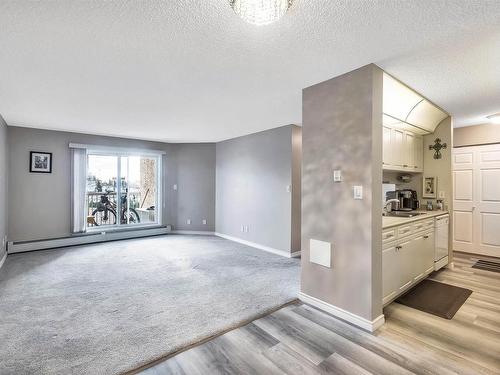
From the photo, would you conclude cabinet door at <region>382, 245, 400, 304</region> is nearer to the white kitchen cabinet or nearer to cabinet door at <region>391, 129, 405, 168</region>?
the white kitchen cabinet

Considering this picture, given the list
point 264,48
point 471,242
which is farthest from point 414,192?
point 264,48

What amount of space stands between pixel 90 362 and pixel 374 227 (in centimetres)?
246

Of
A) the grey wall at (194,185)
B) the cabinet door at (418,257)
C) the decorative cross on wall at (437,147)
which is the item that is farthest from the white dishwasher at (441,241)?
the grey wall at (194,185)

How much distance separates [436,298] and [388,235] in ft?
3.72

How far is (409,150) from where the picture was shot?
373 cm

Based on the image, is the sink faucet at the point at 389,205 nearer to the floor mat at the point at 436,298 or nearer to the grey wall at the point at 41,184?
the floor mat at the point at 436,298

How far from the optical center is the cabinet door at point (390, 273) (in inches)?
96.3

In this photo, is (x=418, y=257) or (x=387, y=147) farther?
(x=387, y=147)

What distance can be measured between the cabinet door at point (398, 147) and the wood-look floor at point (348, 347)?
1832 mm

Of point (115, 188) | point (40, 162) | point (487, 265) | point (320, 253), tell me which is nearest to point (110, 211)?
point (115, 188)

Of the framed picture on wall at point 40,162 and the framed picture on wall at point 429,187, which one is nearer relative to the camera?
the framed picture on wall at point 429,187

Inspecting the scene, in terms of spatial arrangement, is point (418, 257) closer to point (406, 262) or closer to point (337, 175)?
point (406, 262)

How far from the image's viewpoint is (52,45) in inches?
77.2

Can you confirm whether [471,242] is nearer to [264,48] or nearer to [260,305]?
→ [260,305]
